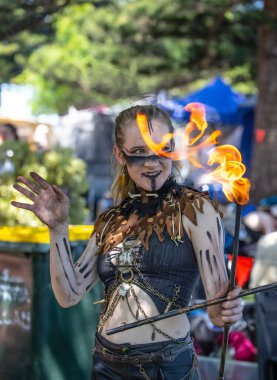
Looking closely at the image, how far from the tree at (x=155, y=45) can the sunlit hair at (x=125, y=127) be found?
4253 mm

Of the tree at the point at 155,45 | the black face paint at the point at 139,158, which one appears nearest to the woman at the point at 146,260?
the black face paint at the point at 139,158

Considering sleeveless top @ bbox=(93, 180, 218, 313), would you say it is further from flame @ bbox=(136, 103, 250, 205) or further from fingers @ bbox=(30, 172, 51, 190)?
fingers @ bbox=(30, 172, 51, 190)

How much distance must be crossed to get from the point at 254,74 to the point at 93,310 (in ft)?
34.9

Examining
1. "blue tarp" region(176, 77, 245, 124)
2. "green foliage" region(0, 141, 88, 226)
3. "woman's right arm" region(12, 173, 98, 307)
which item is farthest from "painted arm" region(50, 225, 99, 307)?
"blue tarp" region(176, 77, 245, 124)

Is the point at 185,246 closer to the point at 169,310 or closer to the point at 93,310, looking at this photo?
the point at 169,310

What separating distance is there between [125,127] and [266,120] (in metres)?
7.78

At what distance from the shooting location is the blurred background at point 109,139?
445cm

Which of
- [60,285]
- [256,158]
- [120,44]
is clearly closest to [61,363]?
[60,285]

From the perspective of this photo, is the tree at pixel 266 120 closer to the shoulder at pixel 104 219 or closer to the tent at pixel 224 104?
the tent at pixel 224 104

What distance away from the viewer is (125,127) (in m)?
2.86

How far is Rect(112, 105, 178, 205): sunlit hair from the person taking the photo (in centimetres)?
283

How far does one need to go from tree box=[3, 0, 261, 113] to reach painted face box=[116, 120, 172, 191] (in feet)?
14.4

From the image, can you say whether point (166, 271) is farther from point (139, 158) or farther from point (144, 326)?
point (139, 158)

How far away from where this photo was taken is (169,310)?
264 cm
